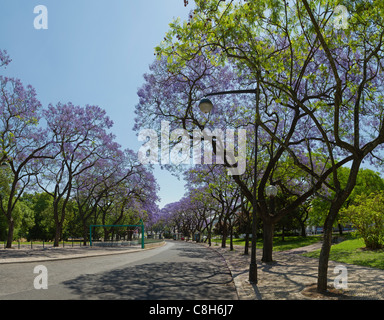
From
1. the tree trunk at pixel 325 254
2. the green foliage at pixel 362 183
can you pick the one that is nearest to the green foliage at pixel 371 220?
the tree trunk at pixel 325 254

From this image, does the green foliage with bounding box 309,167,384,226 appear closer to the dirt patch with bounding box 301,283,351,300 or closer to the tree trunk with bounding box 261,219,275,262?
the tree trunk with bounding box 261,219,275,262

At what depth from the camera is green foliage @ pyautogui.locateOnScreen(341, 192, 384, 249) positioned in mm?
18516

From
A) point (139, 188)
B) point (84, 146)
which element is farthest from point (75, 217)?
point (84, 146)

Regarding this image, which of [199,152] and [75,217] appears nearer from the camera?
[199,152]

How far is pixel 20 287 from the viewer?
338 inches

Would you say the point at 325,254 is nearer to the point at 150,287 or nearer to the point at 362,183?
the point at 150,287

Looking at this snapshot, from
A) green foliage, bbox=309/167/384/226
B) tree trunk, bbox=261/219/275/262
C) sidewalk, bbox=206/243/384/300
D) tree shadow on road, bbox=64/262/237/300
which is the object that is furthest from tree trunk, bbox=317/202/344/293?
green foliage, bbox=309/167/384/226

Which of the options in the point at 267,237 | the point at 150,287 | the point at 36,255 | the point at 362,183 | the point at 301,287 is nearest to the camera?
the point at 301,287

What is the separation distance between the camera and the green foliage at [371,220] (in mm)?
18516

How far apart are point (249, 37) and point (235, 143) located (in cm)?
1325

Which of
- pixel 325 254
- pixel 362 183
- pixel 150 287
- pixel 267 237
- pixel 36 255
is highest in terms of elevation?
pixel 362 183

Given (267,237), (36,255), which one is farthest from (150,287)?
(36,255)

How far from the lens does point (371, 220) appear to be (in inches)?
738
